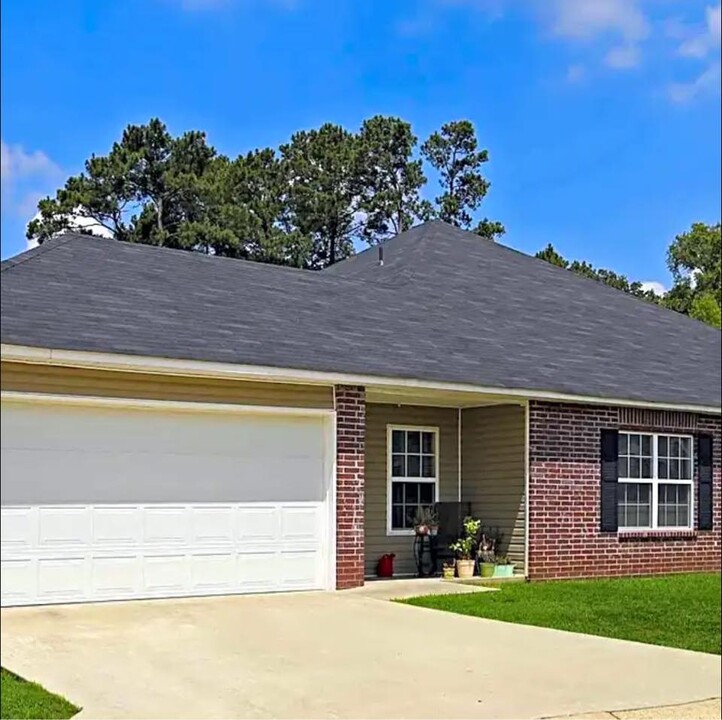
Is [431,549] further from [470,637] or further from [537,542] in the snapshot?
[470,637]

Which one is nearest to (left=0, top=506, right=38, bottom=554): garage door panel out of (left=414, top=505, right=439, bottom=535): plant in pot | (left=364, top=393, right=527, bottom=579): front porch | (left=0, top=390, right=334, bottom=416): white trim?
(left=0, top=390, right=334, bottom=416): white trim

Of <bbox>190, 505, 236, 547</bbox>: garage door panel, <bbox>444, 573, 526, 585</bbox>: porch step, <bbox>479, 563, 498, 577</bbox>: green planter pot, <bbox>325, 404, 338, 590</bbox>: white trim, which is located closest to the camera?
<bbox>190, 505, 236, 547</bbox>: garage door panel

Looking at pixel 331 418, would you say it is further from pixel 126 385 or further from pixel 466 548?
pixel 126 385

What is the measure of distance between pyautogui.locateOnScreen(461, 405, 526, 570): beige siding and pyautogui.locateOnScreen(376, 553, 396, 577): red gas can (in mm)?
1133

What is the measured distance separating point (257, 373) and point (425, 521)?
14.9 feet

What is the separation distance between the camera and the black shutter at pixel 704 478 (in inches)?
481

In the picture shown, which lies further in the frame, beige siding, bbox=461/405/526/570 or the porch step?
beige siding, bbox=461/405/526/570

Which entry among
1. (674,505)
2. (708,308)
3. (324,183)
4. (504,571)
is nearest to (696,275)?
(708,308)

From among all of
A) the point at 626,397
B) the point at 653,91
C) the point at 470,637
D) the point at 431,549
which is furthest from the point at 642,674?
the point at 431,549

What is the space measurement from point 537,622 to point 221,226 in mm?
4218

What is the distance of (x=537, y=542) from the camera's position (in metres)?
11.3

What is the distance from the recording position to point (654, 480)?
12.0 metres

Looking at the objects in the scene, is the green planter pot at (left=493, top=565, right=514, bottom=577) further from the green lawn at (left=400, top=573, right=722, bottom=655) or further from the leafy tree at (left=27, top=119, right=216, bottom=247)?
the leafy tree at (left=27, top=119, right=216, bottom=247)

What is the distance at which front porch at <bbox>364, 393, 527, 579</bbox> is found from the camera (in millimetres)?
11578
